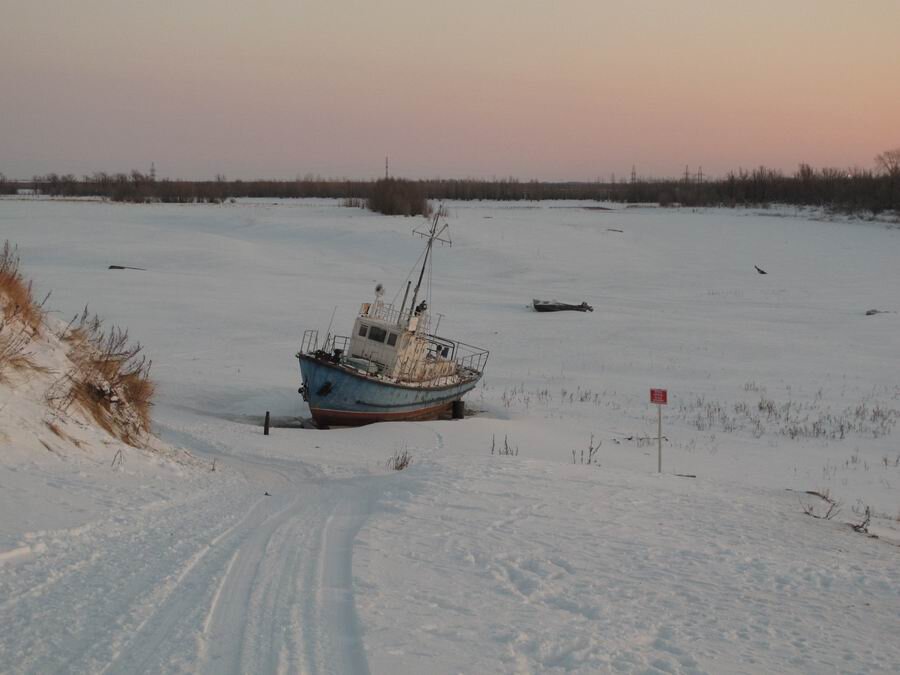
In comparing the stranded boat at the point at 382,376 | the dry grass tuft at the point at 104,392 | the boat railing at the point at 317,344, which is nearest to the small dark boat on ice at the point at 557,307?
the boat railing at the point at 317,344

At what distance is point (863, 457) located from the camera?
15.3 metres

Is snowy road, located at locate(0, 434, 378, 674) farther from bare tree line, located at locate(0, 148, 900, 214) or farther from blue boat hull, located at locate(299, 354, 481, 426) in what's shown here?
bare tree line, located at locate(0, 148, 900, 214)

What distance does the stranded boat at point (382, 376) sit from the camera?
18.5 metres

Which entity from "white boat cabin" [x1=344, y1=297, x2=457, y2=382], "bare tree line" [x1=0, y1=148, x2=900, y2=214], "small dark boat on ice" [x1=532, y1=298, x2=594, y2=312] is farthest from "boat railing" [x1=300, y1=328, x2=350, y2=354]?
"bare tree line" [x1=0, y1=148, x2=900, y2=214]

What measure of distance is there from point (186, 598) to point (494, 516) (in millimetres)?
3736

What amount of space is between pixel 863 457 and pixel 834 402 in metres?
5.37

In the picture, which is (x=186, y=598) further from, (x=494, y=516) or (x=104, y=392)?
(x=104, y=392)

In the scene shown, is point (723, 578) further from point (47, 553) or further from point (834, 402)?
point (834, 402)

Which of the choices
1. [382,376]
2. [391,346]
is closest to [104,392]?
[382,376]

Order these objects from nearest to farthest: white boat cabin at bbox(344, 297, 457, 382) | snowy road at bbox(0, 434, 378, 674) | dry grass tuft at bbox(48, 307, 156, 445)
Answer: snowy road at bbox(0, 434, 378, 674) < dry grass tuft at bbox(48, 307, 156, 445) < white boat cabin at bbox(344, 297, 457, 382)

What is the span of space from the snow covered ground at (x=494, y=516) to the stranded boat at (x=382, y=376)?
116cm

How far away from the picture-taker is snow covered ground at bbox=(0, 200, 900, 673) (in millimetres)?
5340

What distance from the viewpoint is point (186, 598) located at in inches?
223

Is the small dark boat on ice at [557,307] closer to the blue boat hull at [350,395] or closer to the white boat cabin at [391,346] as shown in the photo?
the white boat cabin at [391,346]
